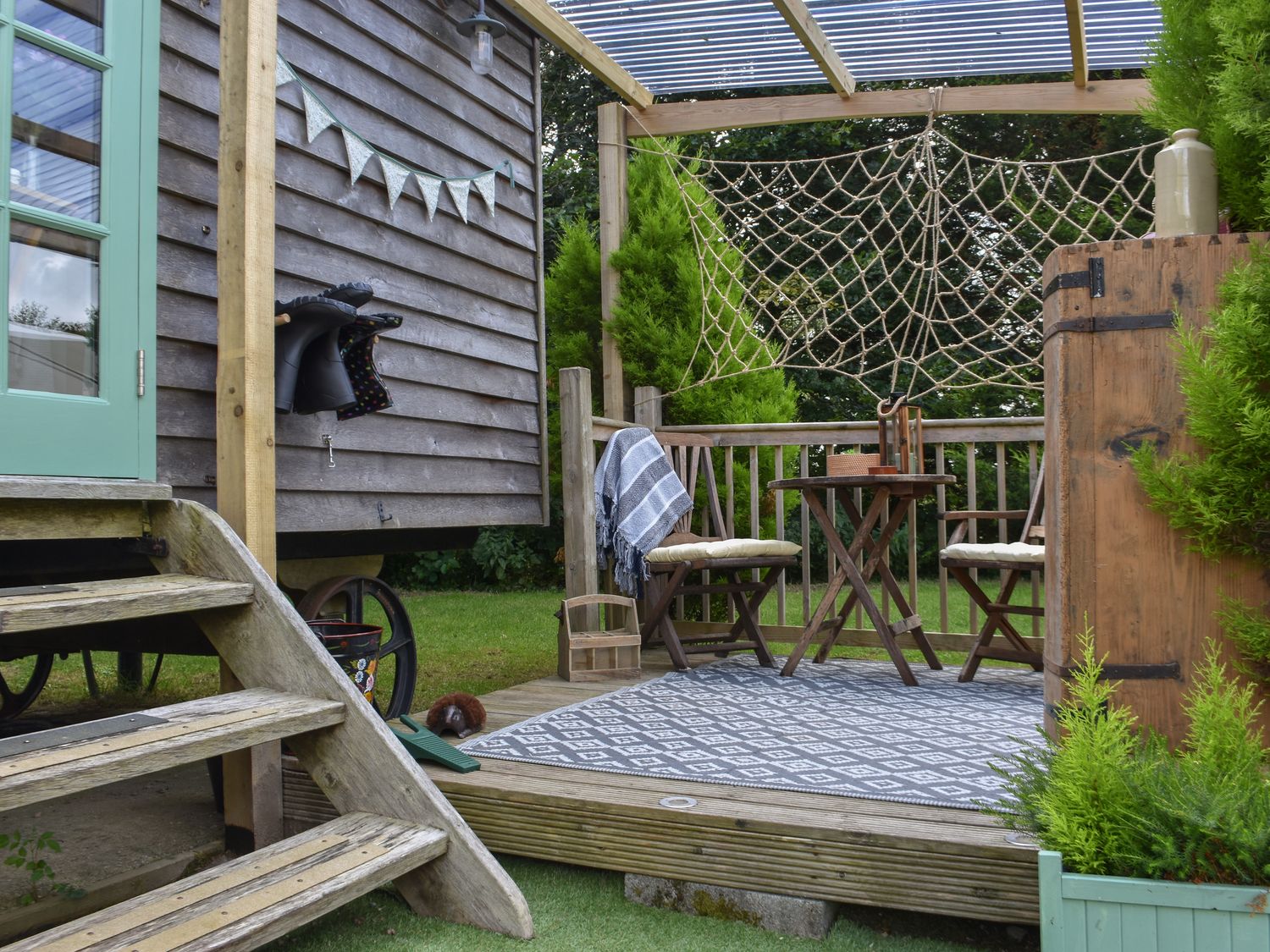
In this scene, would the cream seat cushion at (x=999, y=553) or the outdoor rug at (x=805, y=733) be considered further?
the cream seat cushion at (x=999, y=553)

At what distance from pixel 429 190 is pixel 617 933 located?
2.77m

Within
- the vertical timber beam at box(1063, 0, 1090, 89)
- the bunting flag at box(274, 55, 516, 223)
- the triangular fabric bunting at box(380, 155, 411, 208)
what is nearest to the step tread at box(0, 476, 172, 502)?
the bunting flag at box(274, 55, 516, 223)

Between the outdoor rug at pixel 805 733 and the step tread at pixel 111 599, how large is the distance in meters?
0.81

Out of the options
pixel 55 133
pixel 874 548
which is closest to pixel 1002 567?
pixel 874 548

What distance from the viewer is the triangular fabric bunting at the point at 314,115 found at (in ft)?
10.8

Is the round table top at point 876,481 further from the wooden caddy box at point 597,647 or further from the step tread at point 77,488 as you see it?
the step tread at point 77,488

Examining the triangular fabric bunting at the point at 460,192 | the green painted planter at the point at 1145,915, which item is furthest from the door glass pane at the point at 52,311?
the green painted planter at the point at 1145,915

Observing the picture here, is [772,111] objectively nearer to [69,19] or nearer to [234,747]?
[69,19]

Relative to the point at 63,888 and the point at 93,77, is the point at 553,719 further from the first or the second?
the point at 93,77

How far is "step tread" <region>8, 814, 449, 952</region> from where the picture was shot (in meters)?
1.52

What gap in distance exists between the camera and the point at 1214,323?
1688 mm

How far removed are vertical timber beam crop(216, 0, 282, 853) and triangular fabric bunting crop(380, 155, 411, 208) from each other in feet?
3.78

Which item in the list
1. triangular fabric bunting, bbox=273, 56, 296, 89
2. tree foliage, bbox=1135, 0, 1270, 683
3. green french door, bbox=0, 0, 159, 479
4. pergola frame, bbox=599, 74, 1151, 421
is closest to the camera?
tree foliage, bbox=1135, 0, 1270, 683

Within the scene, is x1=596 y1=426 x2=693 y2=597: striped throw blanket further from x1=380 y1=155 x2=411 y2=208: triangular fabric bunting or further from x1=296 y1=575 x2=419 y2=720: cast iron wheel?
x1=380 y1=155 x2=411 y2=208: triangular fabric bunting
